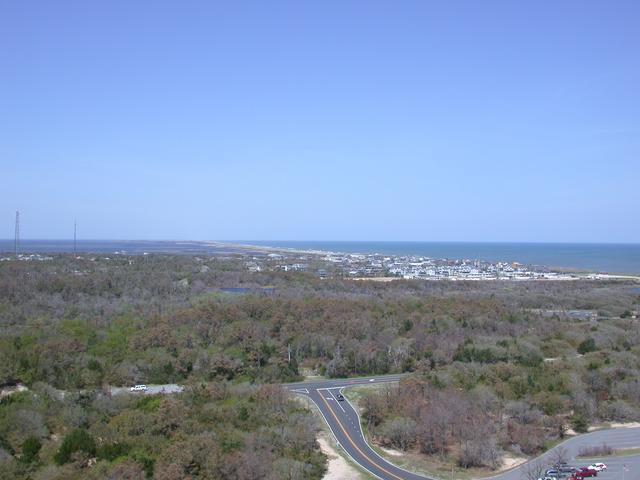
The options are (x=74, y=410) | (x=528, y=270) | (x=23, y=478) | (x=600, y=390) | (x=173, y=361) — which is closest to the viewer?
(x=23, y=478)

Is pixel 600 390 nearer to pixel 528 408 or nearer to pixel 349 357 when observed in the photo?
pixel 528 408

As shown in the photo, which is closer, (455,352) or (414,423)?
(414,423)

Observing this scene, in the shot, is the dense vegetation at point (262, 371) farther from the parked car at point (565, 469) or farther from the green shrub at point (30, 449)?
the parked car at point (565, 469)

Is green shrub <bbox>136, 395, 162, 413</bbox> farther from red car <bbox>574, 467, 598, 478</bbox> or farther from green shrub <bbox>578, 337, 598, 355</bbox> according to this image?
green shrub <bbox>578, 337, 598, 355</bbox>

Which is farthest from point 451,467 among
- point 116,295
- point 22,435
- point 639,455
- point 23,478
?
point 116,295

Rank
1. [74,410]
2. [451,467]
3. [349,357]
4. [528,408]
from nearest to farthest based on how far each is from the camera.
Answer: [451,467]
[74,410]
[528,408]
[349,357]

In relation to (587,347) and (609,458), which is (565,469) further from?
(587,347)
